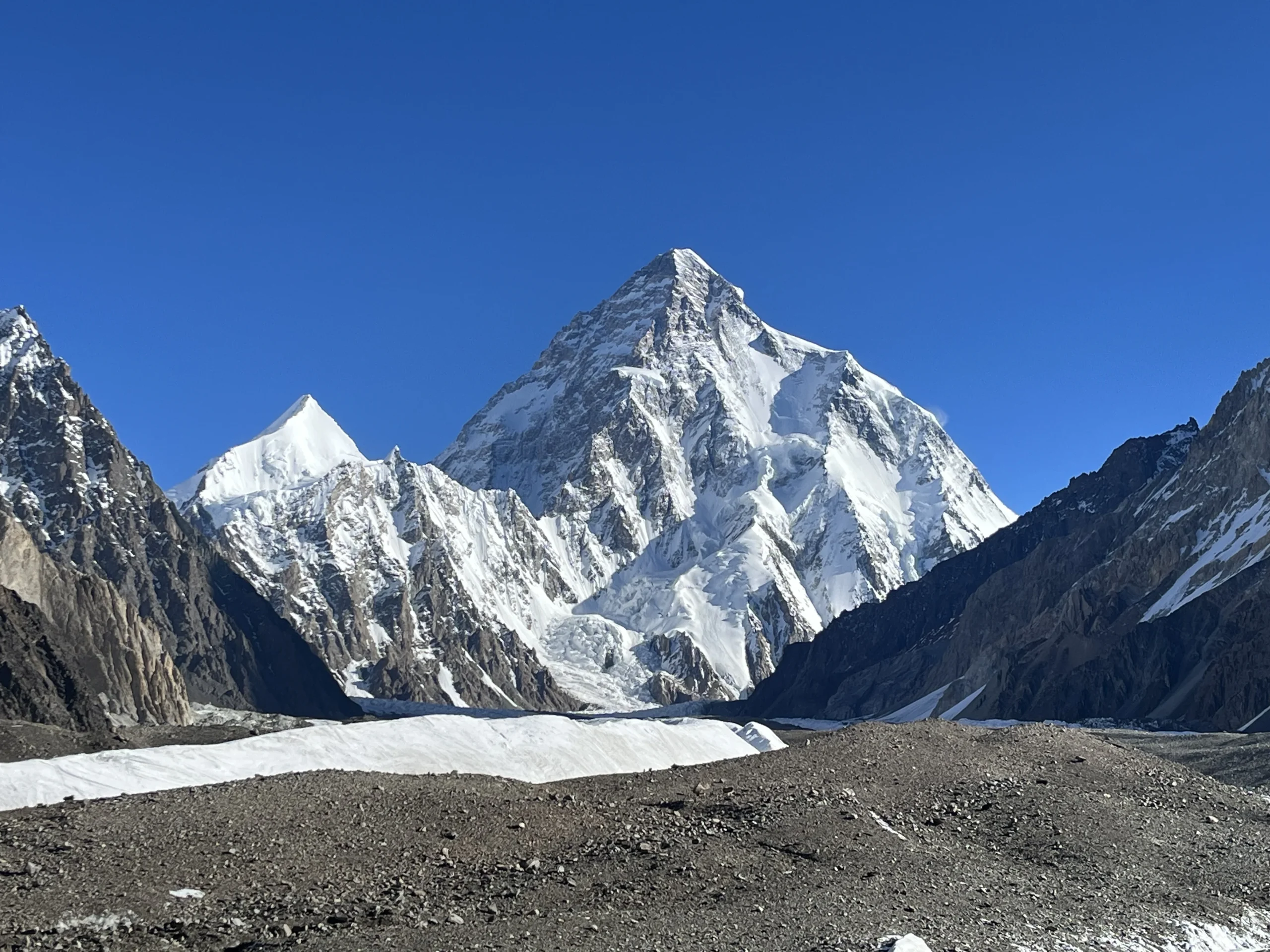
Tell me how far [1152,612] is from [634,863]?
12491 centimetres

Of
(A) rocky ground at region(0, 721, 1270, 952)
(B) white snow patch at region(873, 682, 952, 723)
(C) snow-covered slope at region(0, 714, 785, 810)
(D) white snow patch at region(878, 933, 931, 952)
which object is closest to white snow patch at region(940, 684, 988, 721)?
(B) white snow patch at region(873, 682, 952, 723)

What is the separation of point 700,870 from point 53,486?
185 meters

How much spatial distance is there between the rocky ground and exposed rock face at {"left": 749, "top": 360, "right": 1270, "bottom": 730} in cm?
6779

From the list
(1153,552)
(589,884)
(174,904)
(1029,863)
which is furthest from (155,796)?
(1153,552)

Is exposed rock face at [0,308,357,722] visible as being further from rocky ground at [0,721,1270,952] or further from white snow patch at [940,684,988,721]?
rocky ground at [0,721,1270,952]

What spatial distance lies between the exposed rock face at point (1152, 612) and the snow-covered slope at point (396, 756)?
64914mm

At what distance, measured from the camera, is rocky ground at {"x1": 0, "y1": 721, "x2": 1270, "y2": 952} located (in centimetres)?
2077

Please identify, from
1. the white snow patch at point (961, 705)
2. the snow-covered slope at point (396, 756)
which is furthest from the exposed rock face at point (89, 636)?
the white snow patch at point (961, 705)

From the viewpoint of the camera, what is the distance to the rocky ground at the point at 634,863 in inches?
818

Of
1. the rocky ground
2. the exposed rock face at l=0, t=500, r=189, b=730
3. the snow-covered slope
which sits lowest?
A: the rocky ground

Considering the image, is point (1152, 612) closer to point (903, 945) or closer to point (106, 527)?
point (903, 945)

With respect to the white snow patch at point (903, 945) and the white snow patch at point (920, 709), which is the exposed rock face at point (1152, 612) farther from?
the white snow patch at point (903, 945)

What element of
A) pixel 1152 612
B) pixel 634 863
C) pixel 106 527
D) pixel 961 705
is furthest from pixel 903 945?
pixel 106 527

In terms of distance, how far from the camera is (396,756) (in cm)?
3578
